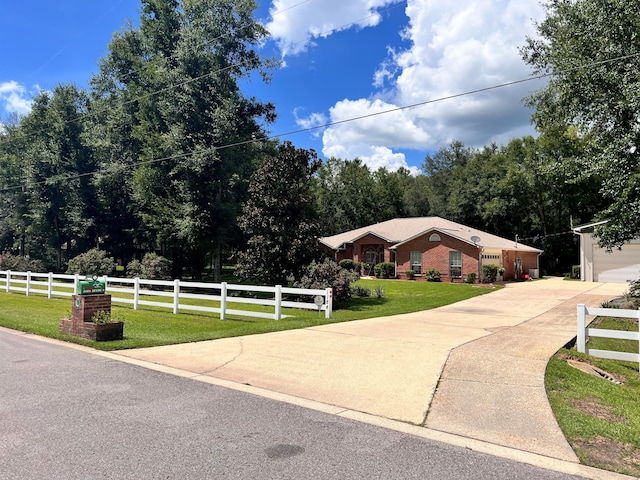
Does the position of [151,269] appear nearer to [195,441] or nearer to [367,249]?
[367,249]

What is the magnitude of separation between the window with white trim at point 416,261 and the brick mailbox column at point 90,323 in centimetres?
2618

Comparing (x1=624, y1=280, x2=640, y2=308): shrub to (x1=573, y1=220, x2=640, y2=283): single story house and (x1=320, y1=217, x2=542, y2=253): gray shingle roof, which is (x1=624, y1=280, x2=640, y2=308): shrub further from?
(x1=320, y1=217, x2=542, y2=253): gray shingle roof

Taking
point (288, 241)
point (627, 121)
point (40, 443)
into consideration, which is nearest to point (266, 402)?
point (40, 443)

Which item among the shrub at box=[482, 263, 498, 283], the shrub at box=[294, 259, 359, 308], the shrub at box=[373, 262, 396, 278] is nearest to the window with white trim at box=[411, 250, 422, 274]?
the shrub at box=[373, 262, 396, 278]

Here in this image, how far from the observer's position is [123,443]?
422 centimetres

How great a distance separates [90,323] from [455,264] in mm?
26543

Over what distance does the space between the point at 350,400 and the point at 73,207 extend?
39.9 meters

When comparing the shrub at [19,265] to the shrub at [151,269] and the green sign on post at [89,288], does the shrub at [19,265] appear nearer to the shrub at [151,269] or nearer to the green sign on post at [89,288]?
the shrub at [151,269]

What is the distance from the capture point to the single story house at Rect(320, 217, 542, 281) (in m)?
31.4

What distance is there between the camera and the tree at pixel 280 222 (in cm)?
1880

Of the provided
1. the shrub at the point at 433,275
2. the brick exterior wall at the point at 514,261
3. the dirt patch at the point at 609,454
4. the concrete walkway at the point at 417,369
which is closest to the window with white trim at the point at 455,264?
the shrub at the point at 433,275

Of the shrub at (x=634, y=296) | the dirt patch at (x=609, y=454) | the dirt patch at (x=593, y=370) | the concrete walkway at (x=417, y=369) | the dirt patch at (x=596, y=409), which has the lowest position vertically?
the dirt patch at (x=593, y=370)

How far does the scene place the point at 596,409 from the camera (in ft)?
18.1

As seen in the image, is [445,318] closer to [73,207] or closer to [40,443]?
[40,443]
